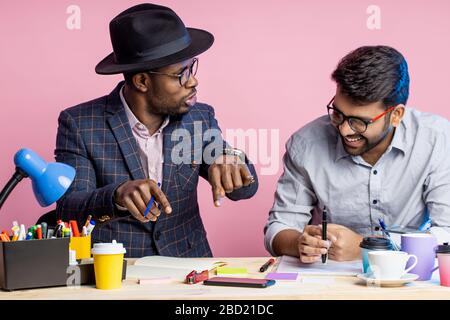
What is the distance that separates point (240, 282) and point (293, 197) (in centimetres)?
89

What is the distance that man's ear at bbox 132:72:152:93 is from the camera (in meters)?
2.78

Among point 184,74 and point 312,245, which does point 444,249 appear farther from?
point 184,74

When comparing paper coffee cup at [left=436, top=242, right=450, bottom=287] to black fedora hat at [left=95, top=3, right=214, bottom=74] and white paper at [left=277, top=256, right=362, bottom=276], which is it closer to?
white paper at [left=277, top=256, right=362, bottom=276]

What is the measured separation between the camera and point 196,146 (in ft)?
9.36

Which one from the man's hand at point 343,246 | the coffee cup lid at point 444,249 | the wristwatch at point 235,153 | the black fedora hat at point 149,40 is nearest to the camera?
the coffee cup lid at point 444,249

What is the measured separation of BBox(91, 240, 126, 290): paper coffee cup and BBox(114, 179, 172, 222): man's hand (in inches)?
11.4

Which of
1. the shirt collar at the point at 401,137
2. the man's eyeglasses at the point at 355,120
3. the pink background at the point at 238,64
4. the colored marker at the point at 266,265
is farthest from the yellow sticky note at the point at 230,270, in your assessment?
the pink background at the point at 238,64

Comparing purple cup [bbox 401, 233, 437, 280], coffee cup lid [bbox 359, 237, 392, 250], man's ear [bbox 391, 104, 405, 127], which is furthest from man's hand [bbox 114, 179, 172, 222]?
man's ear [bbox 391, 104, 405, 127]

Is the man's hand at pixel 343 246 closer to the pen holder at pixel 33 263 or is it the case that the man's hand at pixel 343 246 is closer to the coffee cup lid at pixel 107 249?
the coffee cup lid at pixel 107 249

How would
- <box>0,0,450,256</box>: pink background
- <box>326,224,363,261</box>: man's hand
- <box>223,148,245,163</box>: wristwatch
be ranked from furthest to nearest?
<box>0,0,450,256</box>: pink background < <box>223,148,245,163</box>: wristwatch < <box>326,224,363,261</box>: man's hand

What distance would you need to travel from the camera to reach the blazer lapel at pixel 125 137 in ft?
8.89

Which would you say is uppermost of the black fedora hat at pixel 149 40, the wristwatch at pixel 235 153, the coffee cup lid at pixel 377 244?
the black fedora hat at pixel 149 40

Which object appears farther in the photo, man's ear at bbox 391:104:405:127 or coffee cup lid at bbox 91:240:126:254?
man's ear at bbox 391:104:405:127

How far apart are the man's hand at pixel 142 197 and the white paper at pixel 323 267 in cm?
43
